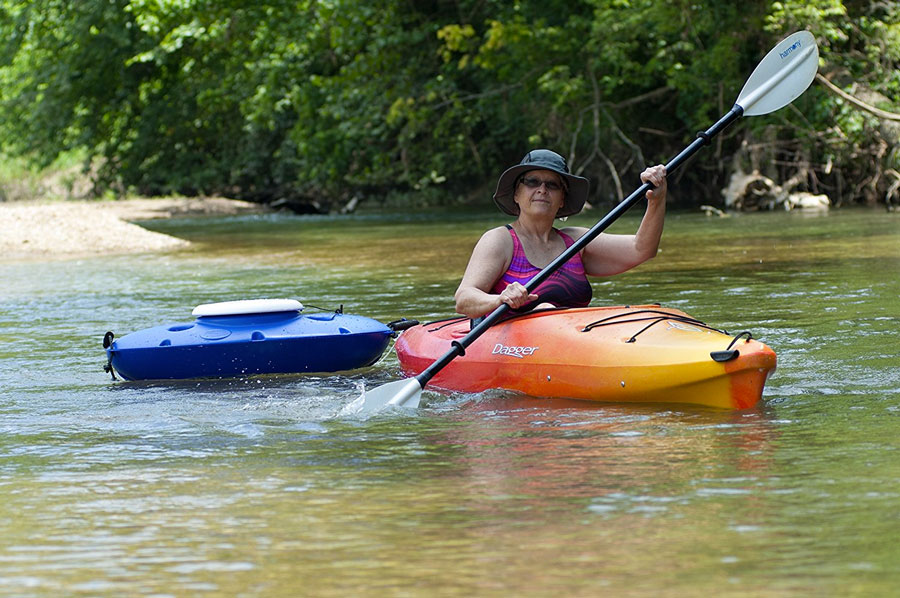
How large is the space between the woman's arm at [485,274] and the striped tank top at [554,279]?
0.09 ft

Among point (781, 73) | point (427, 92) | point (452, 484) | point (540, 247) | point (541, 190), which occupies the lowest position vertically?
point (452, 484)

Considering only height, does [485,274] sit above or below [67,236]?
above

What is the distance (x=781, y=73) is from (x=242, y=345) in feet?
8.44

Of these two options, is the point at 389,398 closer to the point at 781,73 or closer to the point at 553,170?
the point at 553,170

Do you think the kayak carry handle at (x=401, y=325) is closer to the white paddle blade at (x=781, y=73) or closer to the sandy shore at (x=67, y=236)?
the white paddle blade at (x=781, y=73)

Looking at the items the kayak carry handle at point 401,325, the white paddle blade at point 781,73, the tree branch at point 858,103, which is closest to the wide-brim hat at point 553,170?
the kayak carry handle at point 401,325

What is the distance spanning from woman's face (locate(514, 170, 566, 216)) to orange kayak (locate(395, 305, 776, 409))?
42cm

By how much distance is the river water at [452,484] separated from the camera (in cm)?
261

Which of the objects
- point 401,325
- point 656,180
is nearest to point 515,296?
point 656,180

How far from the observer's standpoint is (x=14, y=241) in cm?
1409

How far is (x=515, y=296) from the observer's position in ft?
15.5

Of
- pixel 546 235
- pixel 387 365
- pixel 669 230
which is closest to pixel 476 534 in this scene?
pixel 546 235

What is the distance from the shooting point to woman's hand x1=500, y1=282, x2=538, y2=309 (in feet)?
15.5

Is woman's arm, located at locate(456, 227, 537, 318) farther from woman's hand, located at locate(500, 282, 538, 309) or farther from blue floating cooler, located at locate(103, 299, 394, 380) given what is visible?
blue floating cooler, located at locate(103, 299, 394, 380)
